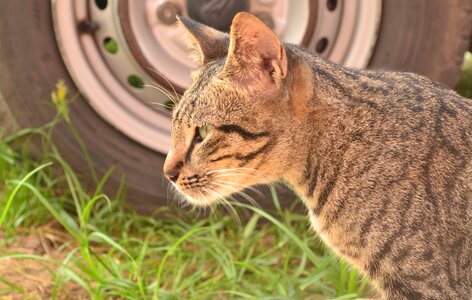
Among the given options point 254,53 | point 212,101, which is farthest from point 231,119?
point 254,53

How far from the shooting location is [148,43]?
311cm

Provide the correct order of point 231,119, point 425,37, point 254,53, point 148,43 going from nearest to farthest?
point 254,53, point 231,119, point 425,37, point 148,43

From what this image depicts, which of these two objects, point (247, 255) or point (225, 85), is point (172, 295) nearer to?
point (247, 255)

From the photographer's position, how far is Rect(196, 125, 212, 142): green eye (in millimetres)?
2328

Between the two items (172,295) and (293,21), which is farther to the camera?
(293,21)

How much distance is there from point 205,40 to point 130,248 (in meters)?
1.09

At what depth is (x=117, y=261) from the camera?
3.04 metres

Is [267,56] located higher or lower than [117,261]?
higher

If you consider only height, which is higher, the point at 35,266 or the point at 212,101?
the point at 212,101

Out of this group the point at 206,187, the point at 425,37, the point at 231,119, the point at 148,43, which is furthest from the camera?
the point at 148,43

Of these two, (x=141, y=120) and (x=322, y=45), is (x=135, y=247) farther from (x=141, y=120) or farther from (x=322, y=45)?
(x=322, y=45)

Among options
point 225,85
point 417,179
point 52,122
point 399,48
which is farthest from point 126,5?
point 417,179

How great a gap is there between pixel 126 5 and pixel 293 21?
0.69 m

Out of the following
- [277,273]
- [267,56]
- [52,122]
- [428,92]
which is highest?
[267,56]
